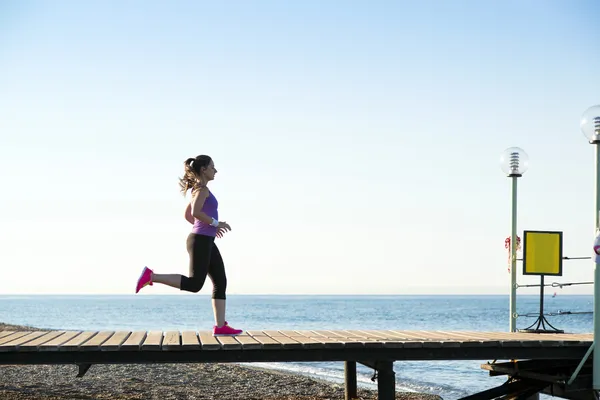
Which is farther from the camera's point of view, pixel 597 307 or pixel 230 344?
pixel 597 307

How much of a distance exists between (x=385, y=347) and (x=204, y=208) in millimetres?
2218

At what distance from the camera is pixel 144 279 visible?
7.99m

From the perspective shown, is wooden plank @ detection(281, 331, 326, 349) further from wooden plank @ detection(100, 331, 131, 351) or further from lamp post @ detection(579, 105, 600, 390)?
lamp post @ detection(579, 105, 600, 390)

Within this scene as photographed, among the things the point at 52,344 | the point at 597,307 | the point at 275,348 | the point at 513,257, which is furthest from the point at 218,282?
the point at 513,257

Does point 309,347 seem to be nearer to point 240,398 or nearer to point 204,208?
point 204,208

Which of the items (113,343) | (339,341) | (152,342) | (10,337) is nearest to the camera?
(113,343)

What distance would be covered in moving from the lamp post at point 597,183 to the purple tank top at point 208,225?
373 centimetres

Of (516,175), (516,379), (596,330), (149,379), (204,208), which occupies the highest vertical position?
(516,175)

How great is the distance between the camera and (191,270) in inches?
322

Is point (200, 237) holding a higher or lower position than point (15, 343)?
higher

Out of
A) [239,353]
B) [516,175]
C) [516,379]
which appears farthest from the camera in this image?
[516,175]

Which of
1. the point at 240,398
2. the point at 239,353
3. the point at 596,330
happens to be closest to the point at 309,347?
the point at 239,353

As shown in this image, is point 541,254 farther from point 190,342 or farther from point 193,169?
point 190,342

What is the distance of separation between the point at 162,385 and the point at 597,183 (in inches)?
431
